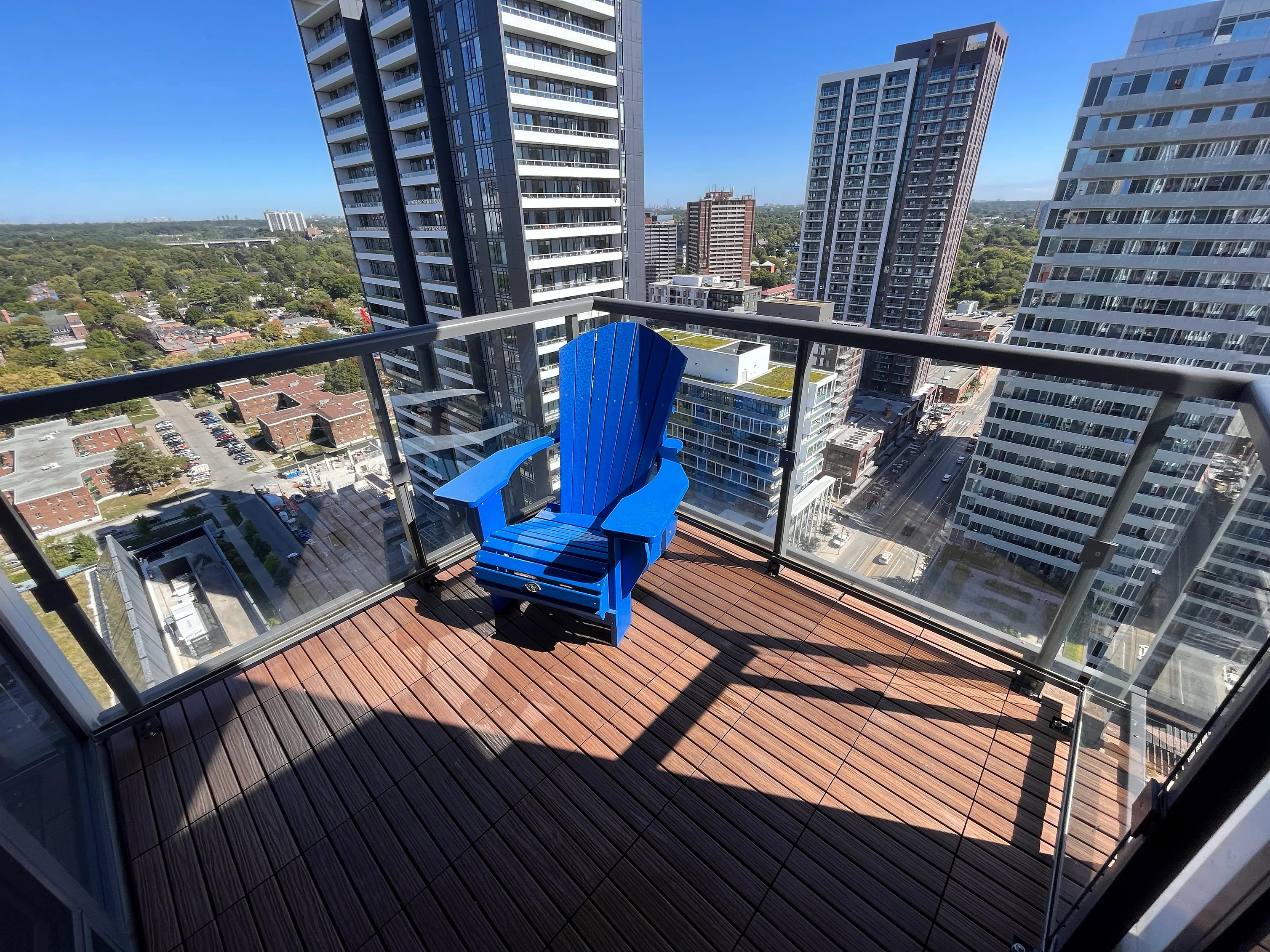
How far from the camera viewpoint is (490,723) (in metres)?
1.69

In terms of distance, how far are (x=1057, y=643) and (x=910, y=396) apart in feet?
3.28

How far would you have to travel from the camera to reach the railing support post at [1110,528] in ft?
4.49

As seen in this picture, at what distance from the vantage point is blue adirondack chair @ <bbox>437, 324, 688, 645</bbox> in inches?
70.9

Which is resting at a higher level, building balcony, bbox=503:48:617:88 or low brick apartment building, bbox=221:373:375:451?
building balcony, bbox=503:48:617:88

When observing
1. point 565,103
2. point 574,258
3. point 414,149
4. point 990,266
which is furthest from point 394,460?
point 990,266

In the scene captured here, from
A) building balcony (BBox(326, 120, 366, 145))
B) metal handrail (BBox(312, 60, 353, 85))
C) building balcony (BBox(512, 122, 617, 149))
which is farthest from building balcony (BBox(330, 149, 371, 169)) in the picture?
building balcony (BBox(512, 122, 617, 149))

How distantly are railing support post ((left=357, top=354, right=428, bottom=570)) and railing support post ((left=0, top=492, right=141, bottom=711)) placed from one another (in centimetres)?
95

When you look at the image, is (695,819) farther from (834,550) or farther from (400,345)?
(400,345)

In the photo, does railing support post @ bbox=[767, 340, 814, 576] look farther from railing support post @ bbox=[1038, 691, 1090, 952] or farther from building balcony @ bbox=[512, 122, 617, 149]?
building balcony @ bbox=[512, 122, 617, 149]

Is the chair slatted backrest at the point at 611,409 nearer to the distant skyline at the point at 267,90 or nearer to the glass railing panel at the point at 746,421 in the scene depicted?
the glass railing panel at the point at 746,421

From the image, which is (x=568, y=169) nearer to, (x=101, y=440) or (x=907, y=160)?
(x=101, y=440)

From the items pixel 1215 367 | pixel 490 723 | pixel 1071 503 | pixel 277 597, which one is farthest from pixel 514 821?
pixel 1215 367

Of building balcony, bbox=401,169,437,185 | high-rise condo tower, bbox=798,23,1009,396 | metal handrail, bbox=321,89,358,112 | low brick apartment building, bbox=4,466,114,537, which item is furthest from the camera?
→ high-rise condo tower, bbox=798,23,1009,396

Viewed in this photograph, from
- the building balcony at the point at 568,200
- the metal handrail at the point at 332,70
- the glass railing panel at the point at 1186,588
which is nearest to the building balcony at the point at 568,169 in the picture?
the building balcony at the point at 568,200
